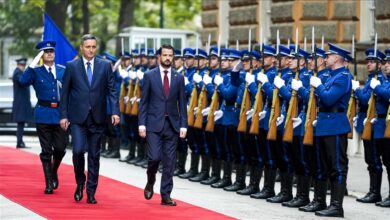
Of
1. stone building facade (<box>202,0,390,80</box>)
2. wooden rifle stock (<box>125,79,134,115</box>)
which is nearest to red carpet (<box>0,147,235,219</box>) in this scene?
wooden rifle stock (<box>125,79,134,115</box>)

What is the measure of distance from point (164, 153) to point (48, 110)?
66.8 inches

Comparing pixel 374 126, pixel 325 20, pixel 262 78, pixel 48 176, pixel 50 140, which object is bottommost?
pixel 48 176

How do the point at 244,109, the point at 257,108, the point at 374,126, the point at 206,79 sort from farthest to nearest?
the point at 206,79, the point at 244,109, the point at 257,108, the point at 374,126

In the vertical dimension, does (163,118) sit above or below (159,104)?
below

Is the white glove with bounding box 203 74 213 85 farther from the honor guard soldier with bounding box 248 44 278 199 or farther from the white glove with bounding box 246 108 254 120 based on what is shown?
the honor guard soldier with bounding box 248 44 278 199

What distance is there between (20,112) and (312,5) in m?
6.03

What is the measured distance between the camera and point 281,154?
18.4 metres

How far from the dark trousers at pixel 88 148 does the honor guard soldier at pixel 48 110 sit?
1.00 meters

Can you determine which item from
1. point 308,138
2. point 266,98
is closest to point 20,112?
Answer: point 266,98

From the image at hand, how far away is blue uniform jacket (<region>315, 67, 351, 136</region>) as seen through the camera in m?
16.3

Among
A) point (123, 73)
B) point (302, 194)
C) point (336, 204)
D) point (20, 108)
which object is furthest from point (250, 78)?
point (20, 108)

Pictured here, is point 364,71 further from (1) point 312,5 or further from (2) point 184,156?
(2) point 184,156

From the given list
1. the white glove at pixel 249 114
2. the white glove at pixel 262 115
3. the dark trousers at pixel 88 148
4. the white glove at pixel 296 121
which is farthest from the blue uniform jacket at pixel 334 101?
the dark trousers at pixel 88 148

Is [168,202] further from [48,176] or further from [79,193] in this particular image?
[48,176]
